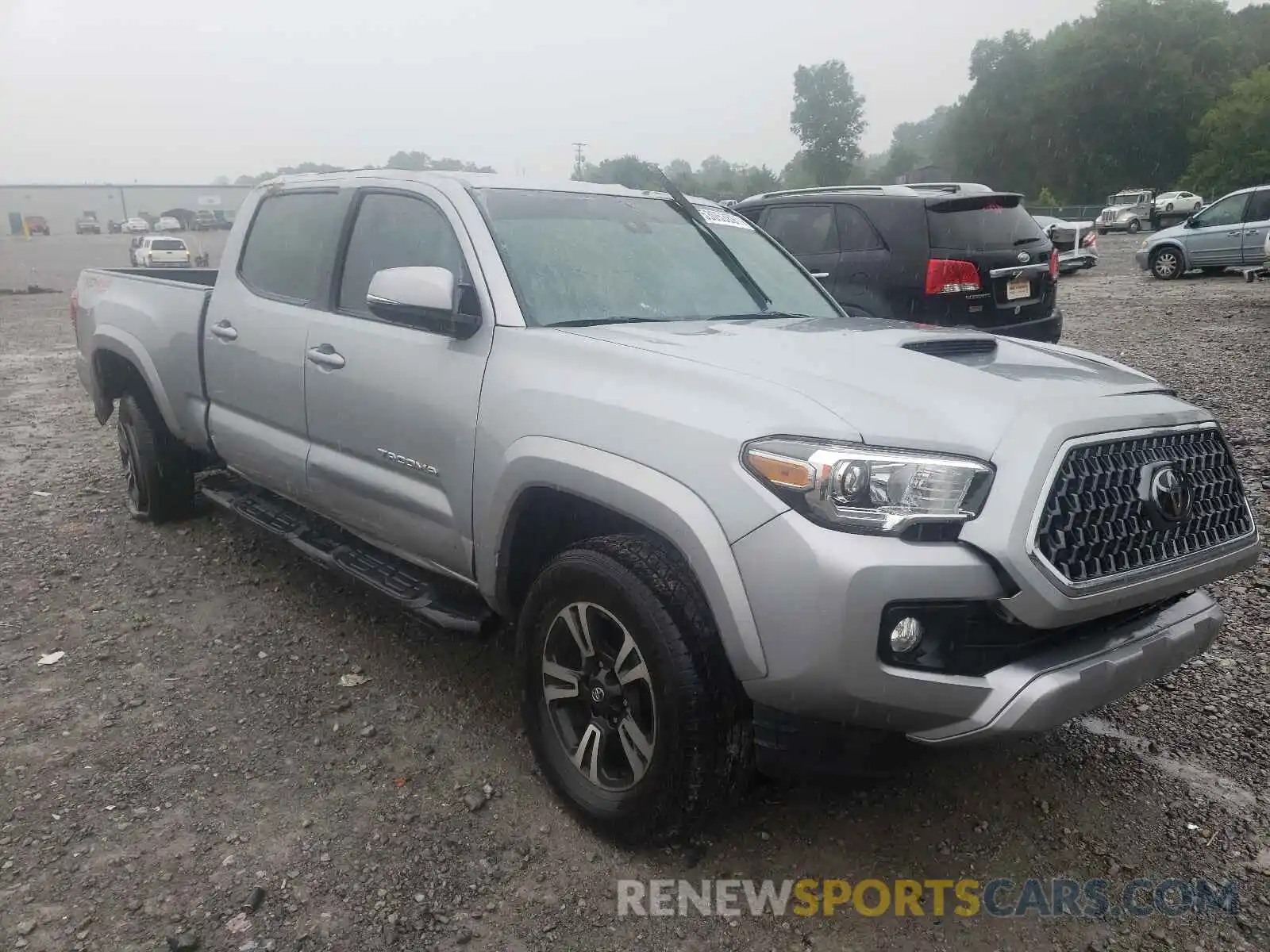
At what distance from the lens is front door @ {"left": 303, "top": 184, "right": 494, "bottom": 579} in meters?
3.07

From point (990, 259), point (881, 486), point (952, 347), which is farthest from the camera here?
point (990, 259)

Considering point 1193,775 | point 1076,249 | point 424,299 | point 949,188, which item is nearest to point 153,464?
point 424,299

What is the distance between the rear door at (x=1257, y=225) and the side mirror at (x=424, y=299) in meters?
17.9

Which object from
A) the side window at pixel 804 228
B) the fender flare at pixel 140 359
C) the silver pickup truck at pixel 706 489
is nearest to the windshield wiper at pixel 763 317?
the silver pickup truck at pixel 706 489

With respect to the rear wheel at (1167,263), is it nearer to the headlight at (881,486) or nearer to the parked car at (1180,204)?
the headlight at (881,486)

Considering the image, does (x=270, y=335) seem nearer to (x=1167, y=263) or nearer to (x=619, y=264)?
(x=619, y=264)

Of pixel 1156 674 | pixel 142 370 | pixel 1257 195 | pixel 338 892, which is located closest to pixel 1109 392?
pixel 1156 674

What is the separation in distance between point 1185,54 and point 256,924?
76.4 metres

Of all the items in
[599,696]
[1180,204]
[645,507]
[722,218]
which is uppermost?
[722,218]

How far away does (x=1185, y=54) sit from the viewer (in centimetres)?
6294

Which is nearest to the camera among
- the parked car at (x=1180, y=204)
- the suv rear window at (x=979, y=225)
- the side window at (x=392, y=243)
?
the side window at (x=392, y=243)

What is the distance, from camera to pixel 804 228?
8.04m

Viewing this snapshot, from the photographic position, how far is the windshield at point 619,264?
10.5 feet

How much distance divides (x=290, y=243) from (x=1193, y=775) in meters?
3.98
